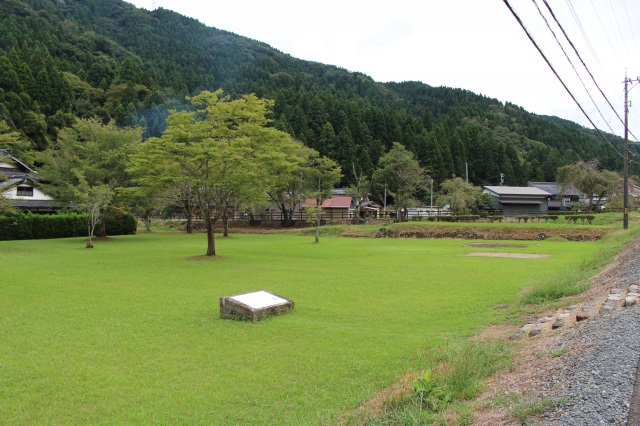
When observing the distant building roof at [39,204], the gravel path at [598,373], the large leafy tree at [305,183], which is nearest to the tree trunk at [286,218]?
the large leafy tree at [305,183]

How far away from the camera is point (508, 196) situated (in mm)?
58844

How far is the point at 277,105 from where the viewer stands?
7706 cm

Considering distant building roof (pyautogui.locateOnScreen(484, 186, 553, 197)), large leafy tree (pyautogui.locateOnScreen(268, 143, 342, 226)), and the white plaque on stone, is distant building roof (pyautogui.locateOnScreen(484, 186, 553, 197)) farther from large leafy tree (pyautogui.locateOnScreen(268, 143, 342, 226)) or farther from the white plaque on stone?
the white plaque on stone

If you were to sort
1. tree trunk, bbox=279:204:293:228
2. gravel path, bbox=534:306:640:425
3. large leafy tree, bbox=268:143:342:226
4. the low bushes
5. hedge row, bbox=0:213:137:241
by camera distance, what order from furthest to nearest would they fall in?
tree trunk, bbox=279:204:293:228, large leafy tree, bbox=268:143:342:226, the low bushes, hedge row, bbox=0:213:137:241, gravel path, bbox=534:306:640:425

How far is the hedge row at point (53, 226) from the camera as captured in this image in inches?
1335

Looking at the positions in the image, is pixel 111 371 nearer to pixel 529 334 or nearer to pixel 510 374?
pixel 510 374

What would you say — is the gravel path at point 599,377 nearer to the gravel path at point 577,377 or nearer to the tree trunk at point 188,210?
→ the gravel path at point 577,377

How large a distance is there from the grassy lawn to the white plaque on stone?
26 centimetres

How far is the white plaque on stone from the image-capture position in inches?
345

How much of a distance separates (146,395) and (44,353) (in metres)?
2.70

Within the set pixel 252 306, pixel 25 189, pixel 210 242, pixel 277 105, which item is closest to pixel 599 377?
pixel 252 306

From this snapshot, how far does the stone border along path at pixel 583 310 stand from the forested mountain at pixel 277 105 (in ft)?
154

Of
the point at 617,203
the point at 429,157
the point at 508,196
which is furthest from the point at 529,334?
the point at 429,157

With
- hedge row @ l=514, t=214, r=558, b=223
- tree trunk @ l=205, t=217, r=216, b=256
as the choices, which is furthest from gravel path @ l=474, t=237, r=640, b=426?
hedge row @ l=514, t=214, r=558, b=223
